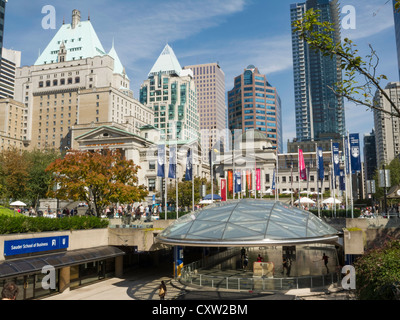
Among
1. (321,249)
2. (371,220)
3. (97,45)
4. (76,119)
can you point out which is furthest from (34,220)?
(97,45)

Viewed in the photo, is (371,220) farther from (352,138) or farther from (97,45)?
(97,45)

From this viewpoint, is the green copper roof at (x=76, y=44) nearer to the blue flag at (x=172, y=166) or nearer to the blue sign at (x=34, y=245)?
the blue flag at (x=172, y=166)

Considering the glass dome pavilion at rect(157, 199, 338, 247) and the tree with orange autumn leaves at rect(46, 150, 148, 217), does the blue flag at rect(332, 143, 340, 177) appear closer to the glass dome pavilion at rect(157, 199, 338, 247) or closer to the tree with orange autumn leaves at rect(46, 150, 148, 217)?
the glass dome pavilion at rect(157, 199, 338, 247)

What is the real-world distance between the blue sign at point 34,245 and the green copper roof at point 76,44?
151m

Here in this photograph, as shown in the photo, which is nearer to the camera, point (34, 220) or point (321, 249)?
point (34, 220)

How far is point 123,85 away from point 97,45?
2382 cm

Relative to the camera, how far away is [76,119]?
150 metres

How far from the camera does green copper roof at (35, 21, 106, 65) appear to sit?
172m

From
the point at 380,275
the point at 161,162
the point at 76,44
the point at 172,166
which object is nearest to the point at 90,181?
the point at 161,162

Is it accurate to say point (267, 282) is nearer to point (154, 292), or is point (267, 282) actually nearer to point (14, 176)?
point (154, 292)

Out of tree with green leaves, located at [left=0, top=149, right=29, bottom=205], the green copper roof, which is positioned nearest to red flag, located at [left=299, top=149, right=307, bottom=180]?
tree with green leaves, located at [left=0, top=149, right=29, bottom=205]
